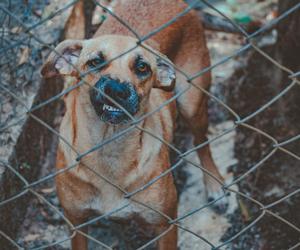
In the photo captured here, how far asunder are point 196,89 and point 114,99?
62.0 inches

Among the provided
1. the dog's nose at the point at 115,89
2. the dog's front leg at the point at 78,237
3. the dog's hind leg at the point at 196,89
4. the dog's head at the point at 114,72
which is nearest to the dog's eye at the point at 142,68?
the dog's head at the point at 114,72

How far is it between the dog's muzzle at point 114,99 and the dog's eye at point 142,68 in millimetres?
214

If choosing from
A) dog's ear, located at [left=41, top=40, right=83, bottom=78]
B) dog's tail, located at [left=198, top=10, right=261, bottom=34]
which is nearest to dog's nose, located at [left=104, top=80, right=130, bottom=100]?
dog's ear, located at [left=41, top=40, right=83, bottom=78]

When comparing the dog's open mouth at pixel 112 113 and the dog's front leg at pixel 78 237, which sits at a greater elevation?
the dog's open mouth at pixel 112 113

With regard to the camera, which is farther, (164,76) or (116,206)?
(164,76)

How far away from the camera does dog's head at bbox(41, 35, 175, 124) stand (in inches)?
123

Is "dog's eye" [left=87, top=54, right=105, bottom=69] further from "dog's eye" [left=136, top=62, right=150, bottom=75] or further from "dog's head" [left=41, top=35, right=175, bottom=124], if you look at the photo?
"dog's eye" [left=136, top=62, right=150, bottom=75]

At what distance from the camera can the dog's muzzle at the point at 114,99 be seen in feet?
10.1

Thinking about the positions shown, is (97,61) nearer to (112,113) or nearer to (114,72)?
(114,72)

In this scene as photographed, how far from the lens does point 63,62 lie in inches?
130

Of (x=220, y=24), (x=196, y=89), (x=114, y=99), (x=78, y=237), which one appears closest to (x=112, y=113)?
(x=114, y=99)

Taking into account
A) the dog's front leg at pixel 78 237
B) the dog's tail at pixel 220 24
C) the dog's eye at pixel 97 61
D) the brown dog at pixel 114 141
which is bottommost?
the dog's front leg at pixel 78 237

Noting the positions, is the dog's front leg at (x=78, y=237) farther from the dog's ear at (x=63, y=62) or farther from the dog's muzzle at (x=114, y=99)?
the dog's ear at (x=63, y=62)

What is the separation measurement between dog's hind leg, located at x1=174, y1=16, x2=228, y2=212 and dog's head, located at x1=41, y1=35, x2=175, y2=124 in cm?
93
